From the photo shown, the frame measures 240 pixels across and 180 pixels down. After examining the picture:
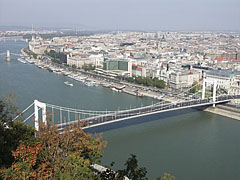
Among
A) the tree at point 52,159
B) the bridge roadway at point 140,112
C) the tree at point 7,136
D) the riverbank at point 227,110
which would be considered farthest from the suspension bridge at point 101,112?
the tree at point 52,159

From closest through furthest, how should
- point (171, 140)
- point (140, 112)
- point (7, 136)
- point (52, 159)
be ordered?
point (52, 159)
point (7, 136)
point (171, 140)
point (140, 112)

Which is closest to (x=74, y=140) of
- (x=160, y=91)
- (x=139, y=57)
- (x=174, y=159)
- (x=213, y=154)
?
(x=174, y=159)

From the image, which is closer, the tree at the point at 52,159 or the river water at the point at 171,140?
the tree at the point at 52,159

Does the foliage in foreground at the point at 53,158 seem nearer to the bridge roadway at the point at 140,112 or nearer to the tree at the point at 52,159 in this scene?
the tree at the point at 52,159

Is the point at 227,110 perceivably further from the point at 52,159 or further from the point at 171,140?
the point at 52,159

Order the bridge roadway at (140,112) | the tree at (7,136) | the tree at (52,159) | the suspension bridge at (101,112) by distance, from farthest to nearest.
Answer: the bridge roadway at (140,112)
the suspension bridge at (101,112)
the tree at (7,136)
the tree at (52,159)

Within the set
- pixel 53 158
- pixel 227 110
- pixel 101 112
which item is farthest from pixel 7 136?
pixel 227 110

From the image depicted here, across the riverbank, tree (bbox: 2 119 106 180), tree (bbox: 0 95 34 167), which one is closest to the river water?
the riverbank

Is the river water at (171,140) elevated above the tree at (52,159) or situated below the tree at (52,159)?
below
